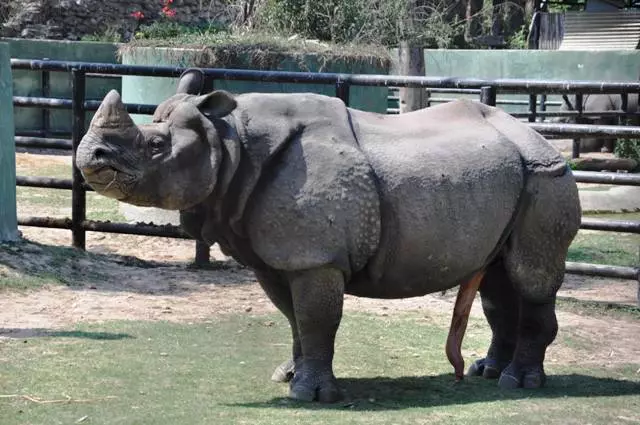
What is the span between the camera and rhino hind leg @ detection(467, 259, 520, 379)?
20.9 ft

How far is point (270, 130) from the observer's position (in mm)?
5602

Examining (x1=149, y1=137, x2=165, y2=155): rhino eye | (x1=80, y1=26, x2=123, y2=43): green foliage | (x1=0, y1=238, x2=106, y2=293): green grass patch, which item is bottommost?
(x1=0, y1=238, x2=106, y2=293): green grass patch

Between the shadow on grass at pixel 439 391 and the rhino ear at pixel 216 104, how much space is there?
48.9 inches

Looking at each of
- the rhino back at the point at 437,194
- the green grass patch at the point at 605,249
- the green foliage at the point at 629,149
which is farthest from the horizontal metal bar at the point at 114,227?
the green foliage at the point at 629,149

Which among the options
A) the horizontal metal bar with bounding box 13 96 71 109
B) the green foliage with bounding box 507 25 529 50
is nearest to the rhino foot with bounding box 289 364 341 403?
the horizontal metal bar with bounding box 13 96 71 109

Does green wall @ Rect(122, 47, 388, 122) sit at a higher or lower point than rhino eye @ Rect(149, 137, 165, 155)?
lower

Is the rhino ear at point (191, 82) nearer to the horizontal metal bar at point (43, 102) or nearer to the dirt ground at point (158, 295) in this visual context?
the dirt ground at point (158, 295)

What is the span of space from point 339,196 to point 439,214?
51 centimetres

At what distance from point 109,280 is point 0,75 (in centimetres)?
164

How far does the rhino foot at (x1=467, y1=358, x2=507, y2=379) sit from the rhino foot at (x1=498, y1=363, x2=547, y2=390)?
262 mm

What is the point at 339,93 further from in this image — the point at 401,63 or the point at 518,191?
the point at 401,63

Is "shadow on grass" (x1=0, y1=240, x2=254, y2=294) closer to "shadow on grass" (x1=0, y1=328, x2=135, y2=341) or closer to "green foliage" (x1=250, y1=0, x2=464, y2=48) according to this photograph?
"shadow on grass" (x1=0, y1=328, x2=135, y2=341)

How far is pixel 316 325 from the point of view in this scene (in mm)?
5551

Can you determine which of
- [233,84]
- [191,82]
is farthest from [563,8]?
[191,82]
